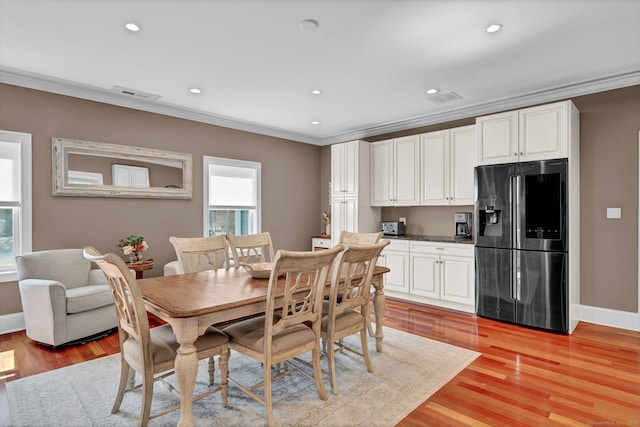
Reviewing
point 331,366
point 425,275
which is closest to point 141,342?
point 331,366

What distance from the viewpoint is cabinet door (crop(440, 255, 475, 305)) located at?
4281mm

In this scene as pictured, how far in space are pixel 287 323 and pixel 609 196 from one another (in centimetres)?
384

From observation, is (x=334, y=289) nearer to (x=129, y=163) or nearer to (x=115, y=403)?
(x=115, y=403)

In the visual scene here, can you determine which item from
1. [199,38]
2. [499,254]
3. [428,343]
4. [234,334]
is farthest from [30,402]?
[499,254]

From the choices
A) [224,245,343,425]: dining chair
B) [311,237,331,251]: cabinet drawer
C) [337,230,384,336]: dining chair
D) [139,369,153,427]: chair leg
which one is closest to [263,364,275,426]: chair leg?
[224,245,343,425]: dining chair

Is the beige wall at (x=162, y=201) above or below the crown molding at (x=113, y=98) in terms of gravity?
below

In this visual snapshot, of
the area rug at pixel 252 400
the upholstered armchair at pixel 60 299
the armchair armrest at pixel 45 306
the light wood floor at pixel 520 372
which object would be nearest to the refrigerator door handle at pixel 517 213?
the light wood floor at pixel 520 372

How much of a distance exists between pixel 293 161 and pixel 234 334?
4.35 metres

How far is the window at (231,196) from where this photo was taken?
16.9ft

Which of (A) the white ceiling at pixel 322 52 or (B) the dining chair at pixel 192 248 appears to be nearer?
(A) the white ceiling at pixel 322 52

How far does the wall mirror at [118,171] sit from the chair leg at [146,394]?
2.93 m

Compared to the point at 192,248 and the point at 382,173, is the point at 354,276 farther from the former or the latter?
the point at 382,173

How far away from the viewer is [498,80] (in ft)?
12.3

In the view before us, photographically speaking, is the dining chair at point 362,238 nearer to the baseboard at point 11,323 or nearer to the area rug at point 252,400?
the area rug at point 252,400
